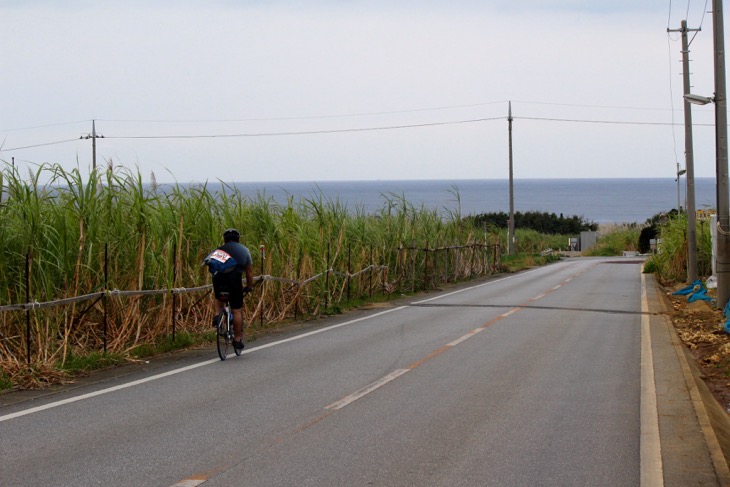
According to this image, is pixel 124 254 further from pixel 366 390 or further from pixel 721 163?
pixel 721 163

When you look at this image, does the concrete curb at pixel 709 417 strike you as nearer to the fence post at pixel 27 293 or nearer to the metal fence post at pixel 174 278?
the metal fence post at pixel 174 278

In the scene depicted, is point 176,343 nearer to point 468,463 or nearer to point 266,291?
point 266,291

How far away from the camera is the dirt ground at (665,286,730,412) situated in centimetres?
1140

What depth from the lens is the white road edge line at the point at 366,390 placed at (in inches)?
360

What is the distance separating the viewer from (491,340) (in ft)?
48.6

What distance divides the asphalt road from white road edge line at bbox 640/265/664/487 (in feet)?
0.27

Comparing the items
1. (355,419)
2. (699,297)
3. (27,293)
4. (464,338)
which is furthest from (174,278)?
(699,297)

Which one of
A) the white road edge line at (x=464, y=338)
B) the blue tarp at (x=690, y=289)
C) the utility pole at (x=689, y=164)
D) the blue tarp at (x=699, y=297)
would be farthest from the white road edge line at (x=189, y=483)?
the utility pole at (x=689, y=164)

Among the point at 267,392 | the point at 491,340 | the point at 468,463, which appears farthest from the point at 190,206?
the point at 468,463

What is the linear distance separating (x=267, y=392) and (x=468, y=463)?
3614 mm

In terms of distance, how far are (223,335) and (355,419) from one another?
177 inches

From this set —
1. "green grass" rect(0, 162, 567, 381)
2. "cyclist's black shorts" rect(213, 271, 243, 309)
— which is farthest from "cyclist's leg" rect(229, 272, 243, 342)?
"green grass" rect(0, 162, 567, 381)

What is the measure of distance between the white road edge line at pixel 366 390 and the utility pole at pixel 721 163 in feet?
34.0

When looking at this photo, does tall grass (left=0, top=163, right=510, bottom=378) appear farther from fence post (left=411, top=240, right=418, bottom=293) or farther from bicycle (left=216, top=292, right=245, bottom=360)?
fence post (left=411, top=240, right=418, bottom=293)
